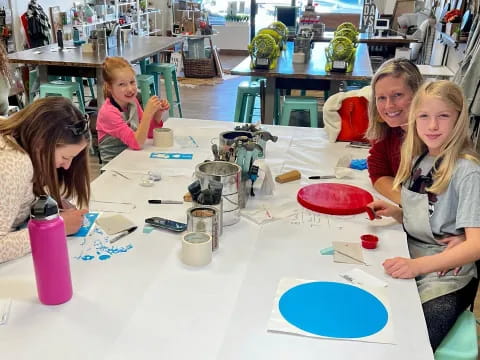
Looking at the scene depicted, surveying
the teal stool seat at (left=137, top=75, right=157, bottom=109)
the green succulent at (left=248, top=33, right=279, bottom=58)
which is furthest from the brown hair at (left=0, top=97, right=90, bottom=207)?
the teal stool seat at (left=137, top=75, right=157, bottom=109)

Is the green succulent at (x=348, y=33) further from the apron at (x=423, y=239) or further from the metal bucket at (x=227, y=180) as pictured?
the metal bucket at (x=227, y=180)

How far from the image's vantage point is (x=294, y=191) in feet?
5.76

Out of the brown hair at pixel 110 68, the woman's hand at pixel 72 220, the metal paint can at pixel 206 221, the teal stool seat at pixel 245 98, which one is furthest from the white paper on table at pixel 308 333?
the teal stool seat at pixel 245 98

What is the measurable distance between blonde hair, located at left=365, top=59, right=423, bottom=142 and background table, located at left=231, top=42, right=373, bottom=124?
1.71m

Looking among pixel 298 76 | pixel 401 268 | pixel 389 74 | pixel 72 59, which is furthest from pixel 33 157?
pixel 72 59

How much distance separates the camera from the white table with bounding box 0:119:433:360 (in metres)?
0.96

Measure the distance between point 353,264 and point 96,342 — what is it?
0.66 m

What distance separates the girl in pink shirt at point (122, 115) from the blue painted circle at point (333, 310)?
1.25 m

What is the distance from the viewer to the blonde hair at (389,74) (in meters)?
1.86

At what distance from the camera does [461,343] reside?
3.74 ft

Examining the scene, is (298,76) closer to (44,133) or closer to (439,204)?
(439,204)

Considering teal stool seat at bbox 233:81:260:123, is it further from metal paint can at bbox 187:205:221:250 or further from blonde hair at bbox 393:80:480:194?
metal paint can at bbox 187:205:221:250

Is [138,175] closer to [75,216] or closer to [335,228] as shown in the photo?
[75,216]

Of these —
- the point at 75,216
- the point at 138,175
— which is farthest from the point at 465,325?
the point at 138,175
